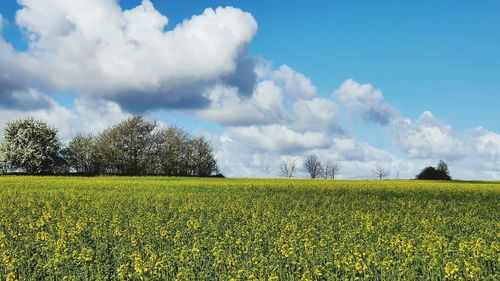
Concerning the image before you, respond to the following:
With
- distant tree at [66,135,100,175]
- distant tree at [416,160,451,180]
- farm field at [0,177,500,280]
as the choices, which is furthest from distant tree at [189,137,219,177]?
farm field at [0,177,500,280]

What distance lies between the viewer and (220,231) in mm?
19516

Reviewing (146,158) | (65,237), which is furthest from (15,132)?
(65,237)

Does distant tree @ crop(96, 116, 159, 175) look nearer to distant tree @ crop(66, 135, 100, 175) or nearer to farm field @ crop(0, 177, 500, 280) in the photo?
distant tree @ crop(66, 135, 100, 175)

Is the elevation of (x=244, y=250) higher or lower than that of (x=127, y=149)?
lower

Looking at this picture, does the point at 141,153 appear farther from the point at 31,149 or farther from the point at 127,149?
the point at 31,149

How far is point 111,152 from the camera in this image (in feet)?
306

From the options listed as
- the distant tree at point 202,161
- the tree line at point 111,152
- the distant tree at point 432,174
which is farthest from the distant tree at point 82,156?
the distant tree at point 432,174

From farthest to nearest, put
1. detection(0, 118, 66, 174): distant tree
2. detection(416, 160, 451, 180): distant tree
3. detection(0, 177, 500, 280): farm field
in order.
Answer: detection(416, 160, 451, 180): distant tree, detection(0, 118, 66, 174): distant tree, detection(0, 177, 500, 280): farm field

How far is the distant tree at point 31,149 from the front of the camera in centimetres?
9081

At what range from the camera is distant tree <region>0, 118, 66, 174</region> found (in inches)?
3575

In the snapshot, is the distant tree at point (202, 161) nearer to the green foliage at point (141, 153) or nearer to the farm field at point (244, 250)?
the green foliage at point (141, 153)

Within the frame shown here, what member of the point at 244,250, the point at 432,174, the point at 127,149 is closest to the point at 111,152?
the point at 127,149

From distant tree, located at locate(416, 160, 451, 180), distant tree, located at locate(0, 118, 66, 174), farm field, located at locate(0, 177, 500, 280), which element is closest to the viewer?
farm field, located at locate(0, 177, 500, 280)

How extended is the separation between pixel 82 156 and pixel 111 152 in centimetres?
823
